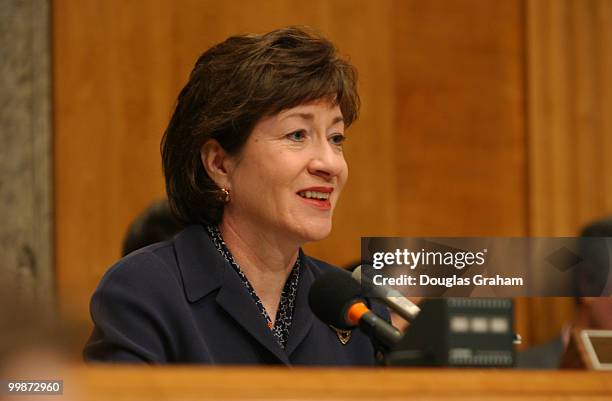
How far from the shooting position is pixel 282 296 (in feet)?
7.49

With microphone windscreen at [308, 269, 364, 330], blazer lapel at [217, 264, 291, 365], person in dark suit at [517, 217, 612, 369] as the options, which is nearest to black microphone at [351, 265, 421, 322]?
microphone windscreen at [308, 269, 364, 330]

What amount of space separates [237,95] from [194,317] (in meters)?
0.49

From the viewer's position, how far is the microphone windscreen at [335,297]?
1.73 metres

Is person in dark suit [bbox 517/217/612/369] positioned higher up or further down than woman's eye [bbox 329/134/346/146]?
further down

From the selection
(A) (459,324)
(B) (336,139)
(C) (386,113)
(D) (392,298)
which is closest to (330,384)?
(A) (459,324)

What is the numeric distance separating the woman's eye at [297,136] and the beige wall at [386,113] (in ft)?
6.35

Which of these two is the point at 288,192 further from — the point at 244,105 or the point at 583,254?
the point at 583,254

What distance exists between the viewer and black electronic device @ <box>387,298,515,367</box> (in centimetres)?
137

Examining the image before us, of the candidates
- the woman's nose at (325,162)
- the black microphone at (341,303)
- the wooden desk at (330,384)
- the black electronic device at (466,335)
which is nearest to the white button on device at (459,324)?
the black electronic device at (466,335)

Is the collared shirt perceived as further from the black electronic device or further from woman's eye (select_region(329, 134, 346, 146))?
the black electronic device

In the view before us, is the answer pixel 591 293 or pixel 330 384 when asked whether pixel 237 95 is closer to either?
pixel 591 293

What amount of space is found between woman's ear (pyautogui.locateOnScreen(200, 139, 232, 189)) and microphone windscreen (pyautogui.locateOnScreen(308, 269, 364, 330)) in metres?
0.59

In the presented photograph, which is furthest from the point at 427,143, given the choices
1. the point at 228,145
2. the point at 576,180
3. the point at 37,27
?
the point at 228,145

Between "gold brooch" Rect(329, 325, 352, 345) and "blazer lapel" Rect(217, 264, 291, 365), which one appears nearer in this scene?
"blazer lapel" Rect(217, 264, 291, 365)
